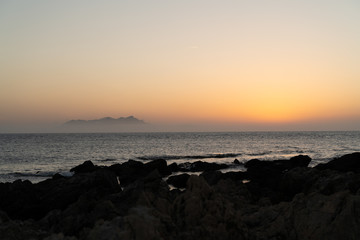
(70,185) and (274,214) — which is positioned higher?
(274,214)

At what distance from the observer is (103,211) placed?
8961 mm

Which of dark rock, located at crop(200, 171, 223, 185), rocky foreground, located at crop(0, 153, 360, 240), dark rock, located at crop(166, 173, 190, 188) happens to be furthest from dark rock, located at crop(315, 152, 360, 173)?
rocky foreground, located at crop(0, 153, 360, 240)

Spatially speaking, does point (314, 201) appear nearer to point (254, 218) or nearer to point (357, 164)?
point (254, 218)

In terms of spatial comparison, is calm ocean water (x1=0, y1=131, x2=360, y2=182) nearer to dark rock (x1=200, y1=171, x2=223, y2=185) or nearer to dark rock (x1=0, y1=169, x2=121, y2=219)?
dark rock (x1=0, y1=169, x2=121, y2=219)

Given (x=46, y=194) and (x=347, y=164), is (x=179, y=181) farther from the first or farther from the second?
(x=347, y=164)

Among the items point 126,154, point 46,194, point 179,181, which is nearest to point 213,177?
A: point 179,181

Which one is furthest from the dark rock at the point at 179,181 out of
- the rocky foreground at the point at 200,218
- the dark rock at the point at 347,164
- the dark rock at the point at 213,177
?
the rocky foreground at the point at 200,218

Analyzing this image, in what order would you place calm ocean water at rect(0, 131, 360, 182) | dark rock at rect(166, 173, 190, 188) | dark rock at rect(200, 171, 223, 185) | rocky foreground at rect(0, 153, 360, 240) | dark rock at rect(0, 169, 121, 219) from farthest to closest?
1. calm ocean water at rect(0, 131, 360, 182)
2. dark rock at rect(166, 173, 190, 188)
3. dark rock at rect(200, 171, 223, 185)
4. dark rock at rect(0, 169, 121, 219)
5. rocky foreground at rect(0, 153, 360, 240)

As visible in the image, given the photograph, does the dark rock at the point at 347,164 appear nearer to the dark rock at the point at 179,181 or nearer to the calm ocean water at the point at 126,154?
the dark rock at the point at 179,181

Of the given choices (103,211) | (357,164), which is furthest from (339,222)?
(357,164)

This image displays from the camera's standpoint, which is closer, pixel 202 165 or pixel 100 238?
pixel 100 238

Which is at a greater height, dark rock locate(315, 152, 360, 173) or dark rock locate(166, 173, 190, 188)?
dark rock locate(315, 152, 360, 173)

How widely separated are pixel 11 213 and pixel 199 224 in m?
14.4

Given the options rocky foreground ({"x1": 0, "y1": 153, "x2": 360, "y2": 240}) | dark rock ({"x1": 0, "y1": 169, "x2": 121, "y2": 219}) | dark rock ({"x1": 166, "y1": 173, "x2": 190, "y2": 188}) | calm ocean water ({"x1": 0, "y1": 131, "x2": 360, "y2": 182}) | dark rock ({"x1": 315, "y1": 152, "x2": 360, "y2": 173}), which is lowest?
calm ocean water ({"x1": 0, "y1": 131, "x2": 360, "y2": 182})
